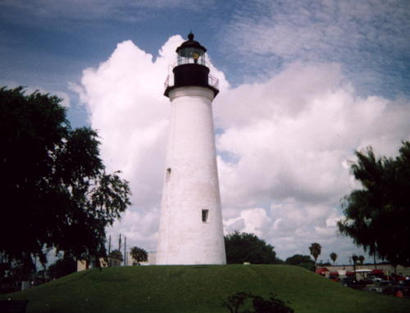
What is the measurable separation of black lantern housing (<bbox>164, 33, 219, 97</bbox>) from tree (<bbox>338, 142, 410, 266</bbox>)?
546 inches

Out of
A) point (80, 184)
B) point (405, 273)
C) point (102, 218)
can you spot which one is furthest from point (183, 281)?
point (405, 273)

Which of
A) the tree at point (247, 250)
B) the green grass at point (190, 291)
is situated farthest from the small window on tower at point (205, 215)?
the tree at point (247, 250)

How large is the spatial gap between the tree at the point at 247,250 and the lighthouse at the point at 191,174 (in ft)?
77.8

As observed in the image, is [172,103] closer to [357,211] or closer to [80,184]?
[80,184]

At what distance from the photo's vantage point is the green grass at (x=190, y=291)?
19578 millimetres

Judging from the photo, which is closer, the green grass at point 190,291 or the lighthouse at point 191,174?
the green grass at point 190,291

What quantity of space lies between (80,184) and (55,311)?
248 inches

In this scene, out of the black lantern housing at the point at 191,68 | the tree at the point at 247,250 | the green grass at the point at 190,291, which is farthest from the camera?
the tree at the point at 247,250

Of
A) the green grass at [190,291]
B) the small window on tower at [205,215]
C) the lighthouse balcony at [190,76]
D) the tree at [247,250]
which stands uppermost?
the lighthouse balcony at [190,76]

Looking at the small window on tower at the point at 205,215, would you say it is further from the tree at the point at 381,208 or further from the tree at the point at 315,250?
the tree at the point at 315,250

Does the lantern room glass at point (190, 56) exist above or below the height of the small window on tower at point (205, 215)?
above

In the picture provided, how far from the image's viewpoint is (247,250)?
2023 inches

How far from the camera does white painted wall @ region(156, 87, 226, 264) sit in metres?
26.3

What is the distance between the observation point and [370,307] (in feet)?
66.2
